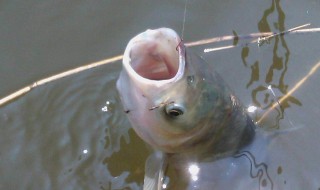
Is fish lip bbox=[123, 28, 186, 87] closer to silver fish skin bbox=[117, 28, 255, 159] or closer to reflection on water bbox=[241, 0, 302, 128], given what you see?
silver fish skin bbox=[117, 28, 255, 159]

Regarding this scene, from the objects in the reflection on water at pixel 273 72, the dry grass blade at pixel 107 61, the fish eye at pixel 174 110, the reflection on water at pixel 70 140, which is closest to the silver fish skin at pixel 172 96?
the fish eye at pixel 174 110

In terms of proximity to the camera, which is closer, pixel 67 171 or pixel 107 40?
pixel 67 171

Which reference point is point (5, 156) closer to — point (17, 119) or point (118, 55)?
point (17, 119)

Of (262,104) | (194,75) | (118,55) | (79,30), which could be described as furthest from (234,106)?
(79,30)

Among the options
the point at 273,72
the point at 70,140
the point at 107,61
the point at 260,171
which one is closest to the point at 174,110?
the point at 260,171

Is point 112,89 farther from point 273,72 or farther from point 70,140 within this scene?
point 273,72

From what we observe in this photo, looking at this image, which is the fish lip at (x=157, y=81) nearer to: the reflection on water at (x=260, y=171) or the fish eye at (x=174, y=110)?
the fish eye at (x=174, y=110)

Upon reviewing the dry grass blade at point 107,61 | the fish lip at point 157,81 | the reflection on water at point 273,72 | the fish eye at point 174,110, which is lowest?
the reflection on water at point 273,72

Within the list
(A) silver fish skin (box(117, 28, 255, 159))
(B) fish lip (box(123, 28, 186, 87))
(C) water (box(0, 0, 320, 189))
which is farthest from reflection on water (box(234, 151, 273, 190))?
(B) fish lip (box(123, 28, 186, 87))
